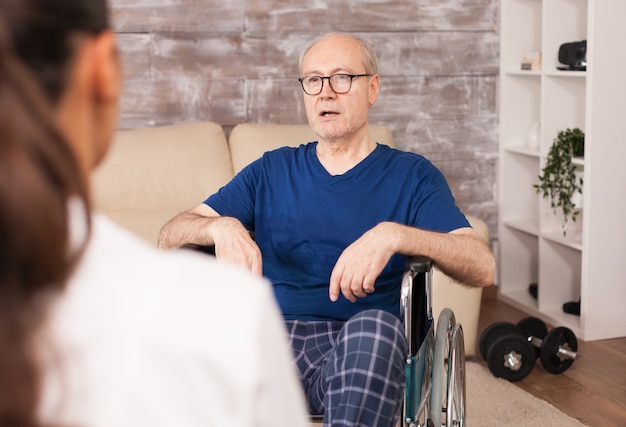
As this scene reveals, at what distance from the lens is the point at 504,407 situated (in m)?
2.92

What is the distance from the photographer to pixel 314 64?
2361mm

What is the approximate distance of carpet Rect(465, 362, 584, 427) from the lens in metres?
2.80

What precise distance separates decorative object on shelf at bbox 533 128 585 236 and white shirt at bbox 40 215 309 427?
312cm

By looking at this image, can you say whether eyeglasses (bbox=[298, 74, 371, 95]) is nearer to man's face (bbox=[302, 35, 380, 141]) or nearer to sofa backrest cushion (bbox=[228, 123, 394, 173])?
man's face (bbox=[302, 35, 380, 141])

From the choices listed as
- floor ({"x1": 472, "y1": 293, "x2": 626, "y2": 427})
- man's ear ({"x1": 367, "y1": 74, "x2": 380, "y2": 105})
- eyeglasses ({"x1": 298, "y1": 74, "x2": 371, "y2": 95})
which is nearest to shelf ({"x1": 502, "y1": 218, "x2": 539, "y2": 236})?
floor ({"x1": 472, "y1": 293, "x2": 626, "y2": 427})

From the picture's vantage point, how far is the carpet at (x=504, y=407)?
110 inches

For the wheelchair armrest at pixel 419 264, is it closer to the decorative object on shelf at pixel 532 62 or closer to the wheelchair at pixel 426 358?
the wheelchair at pixel 426 358

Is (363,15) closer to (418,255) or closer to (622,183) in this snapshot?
(622,183)

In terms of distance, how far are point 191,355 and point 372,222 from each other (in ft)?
4.91

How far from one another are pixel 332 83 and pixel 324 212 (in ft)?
1.21

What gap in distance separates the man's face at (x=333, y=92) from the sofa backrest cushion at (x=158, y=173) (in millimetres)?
1047

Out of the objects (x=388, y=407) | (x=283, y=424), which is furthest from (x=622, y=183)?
(x=283, y=424)

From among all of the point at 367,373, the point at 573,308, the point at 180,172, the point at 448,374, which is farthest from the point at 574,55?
the point at 367,373

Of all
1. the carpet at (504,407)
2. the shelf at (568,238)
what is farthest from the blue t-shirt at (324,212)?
the shelf at (568,238)
